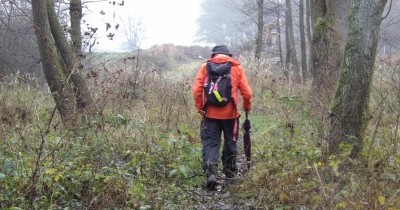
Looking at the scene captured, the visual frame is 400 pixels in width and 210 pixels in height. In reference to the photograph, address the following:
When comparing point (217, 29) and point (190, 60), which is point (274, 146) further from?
point (217, 29)

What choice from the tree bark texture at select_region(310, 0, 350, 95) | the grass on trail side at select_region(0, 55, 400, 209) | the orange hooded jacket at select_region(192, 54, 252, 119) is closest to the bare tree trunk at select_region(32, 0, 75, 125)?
the grass on trail side at select_region(0, 55, 400, 209)

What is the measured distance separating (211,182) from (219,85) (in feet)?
4.03

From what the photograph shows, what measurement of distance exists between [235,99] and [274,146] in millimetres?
977

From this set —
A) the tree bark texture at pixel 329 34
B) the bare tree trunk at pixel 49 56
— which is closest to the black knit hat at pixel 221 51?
the bare tree trunk at pixel 49 56

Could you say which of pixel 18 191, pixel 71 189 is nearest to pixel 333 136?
pixel 71 189

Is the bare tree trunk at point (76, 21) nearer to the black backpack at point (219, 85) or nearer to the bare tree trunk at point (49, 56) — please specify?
the bare tree trunk at point (49, 56)

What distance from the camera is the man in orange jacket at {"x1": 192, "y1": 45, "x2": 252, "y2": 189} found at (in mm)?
5699

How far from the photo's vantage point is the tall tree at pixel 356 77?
16.5 ft

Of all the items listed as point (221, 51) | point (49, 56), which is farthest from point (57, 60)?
point (221, 51)

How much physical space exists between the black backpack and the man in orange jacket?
64mm

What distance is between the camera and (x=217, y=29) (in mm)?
68250

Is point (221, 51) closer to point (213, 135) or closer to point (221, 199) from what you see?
point (213, 135)

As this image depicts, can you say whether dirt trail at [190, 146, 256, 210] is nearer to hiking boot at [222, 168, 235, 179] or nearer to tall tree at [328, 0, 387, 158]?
hiking boot at [222, 168, 235, 179]

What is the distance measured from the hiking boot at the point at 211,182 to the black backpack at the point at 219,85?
0.93 m
